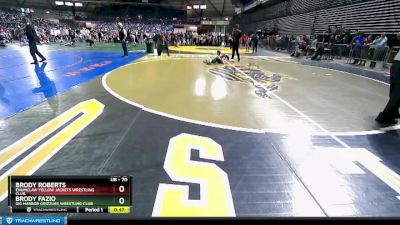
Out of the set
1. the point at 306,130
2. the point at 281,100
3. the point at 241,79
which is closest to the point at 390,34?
the point at 241,79

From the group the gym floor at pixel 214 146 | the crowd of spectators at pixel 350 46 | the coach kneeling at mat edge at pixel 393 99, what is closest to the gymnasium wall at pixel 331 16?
the crowd of spectators at pixel 350 46

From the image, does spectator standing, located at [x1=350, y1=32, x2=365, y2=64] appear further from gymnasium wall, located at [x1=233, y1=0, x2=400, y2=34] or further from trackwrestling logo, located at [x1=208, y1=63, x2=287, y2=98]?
trackwrestling logo, located at [x1=208, y1=63, x2=287, y2=98]

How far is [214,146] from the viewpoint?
4.01 metres

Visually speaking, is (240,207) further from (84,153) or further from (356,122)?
(356,122)

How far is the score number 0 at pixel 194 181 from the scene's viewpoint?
2570 millimetres

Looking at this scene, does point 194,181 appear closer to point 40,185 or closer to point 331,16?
point 40,185

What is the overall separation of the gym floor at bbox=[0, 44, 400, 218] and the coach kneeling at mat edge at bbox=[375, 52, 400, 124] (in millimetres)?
279

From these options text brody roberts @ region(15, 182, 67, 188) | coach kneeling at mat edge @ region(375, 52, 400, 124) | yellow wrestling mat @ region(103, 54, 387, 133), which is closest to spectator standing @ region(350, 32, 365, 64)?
yellow wrestling mat @ region(103, 54, 387, 133)

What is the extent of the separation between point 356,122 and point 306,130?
48.9 inches

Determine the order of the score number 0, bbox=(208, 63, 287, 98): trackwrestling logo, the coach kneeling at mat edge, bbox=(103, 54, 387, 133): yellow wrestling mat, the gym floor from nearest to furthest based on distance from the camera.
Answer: the score number 0 → the gym floor → the coach kneeling at mat edge → bbox=(103, 54, 387, 133): yellow wrestling mat → bbox=(208, 63, 287, 98): trackwrestling logo

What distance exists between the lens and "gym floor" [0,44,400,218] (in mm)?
2779

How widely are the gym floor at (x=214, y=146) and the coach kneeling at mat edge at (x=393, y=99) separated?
279 mm

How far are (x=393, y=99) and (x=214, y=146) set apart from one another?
11.3 ft
